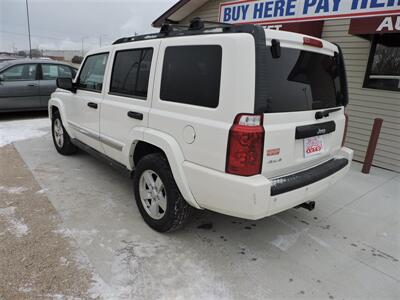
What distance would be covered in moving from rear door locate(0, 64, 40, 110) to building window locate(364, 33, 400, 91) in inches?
317

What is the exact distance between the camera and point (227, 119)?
218cm

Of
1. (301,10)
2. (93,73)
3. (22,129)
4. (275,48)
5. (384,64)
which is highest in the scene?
(301,10)

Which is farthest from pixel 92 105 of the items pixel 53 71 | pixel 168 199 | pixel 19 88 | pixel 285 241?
pixel 53 71

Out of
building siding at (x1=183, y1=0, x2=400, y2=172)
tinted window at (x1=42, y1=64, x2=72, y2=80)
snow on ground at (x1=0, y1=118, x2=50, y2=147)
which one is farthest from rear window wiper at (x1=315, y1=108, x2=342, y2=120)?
tinted window at (x1=42, y1=64, x2=72, y2=80)

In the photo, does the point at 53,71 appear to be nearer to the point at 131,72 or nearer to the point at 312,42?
the point at 131,72

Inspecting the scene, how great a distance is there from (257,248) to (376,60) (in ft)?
15.1

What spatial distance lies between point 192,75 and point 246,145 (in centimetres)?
79

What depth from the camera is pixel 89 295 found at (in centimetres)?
216

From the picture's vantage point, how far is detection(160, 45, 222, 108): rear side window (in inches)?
90.0

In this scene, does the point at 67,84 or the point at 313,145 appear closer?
the point at 313,145

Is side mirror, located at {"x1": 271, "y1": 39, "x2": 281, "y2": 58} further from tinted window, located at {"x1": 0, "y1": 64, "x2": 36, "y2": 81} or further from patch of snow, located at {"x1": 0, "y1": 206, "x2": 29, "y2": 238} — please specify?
tinted window, located at {"x1": 0, "y1": 64, "x2": 36, "y2": 81}

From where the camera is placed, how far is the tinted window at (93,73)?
378cm

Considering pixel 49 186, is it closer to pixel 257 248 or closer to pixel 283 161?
pixel 257 248

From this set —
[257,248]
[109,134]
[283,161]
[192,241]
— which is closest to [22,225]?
[109,134]
